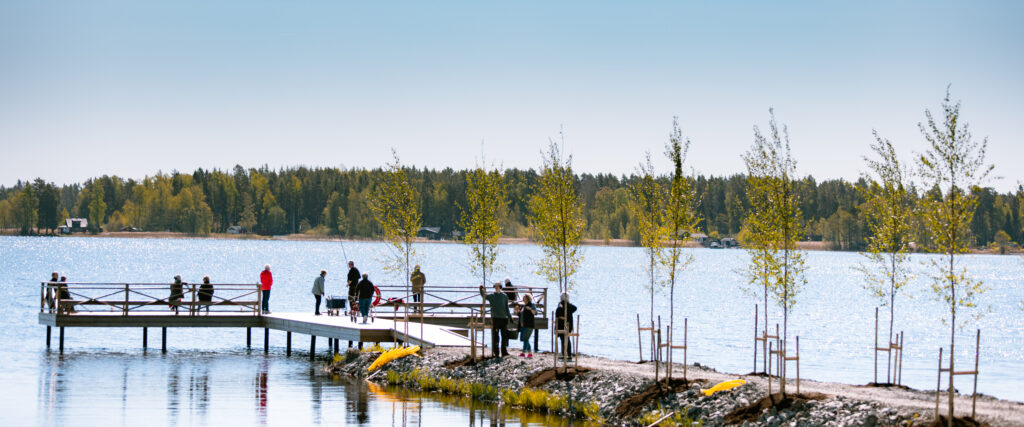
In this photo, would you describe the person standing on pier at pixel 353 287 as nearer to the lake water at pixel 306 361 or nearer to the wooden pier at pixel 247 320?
the wooden pier at pixel 247 320

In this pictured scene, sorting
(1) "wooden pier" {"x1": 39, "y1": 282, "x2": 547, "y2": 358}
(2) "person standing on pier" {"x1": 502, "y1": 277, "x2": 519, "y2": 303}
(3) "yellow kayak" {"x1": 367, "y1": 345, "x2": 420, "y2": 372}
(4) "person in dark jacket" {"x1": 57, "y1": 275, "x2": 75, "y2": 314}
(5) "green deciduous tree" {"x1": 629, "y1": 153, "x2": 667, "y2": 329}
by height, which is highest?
(5) "green deciduous tree" {"x1": 629, "y1": 153, "x2": 667, "y2": 329}

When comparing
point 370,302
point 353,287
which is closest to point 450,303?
point 353,287

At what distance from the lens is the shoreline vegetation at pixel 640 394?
19.1 metres

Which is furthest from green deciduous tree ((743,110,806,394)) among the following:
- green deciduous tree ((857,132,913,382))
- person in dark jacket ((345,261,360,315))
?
person in dark jacket ((345,261,360,315))

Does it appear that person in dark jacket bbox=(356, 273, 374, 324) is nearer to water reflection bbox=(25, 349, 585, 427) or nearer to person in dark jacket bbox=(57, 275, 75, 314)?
water reflection bbox=(25, 349, 585, 427)

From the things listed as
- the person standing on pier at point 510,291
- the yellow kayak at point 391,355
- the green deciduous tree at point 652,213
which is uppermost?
the green deciduous tree at point 652,213

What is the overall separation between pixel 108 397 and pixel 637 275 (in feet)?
364

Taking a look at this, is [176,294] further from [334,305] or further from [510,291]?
[510,291]

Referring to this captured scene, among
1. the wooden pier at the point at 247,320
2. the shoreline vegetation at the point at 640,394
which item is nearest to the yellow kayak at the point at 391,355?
the shoreline vegetation at the point at 640,394

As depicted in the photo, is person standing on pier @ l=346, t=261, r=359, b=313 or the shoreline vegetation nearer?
the shoreline vegetation

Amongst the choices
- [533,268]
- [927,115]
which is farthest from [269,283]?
[533,268]

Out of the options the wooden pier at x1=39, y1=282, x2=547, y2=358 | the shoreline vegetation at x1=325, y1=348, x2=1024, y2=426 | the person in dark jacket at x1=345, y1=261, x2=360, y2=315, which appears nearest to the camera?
the shoreline vegetation at x1=325, y1=348, x2=1024, y2=426

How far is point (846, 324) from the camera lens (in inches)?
2687

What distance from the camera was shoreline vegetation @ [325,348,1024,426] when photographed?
1911 centimetres
